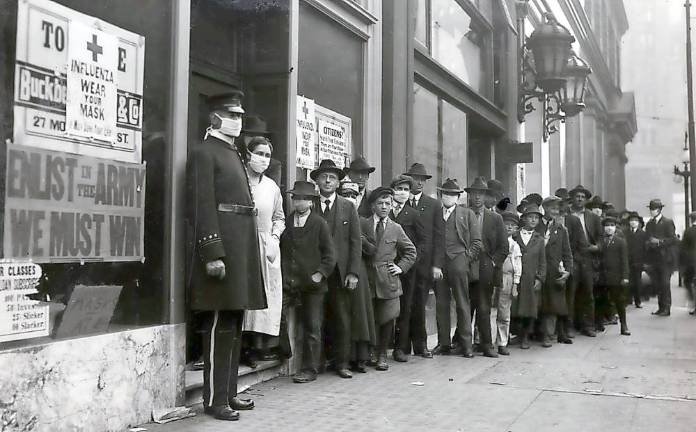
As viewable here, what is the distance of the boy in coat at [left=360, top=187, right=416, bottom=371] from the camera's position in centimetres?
764

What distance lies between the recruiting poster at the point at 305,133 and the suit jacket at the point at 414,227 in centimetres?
106

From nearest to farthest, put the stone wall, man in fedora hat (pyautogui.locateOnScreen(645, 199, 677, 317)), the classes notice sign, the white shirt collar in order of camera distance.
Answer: the stone wall
the classes notice sign
the white shirt collar
man in fedora hat (pyautogui.locateOnScreen(645, 199, 677, 317))

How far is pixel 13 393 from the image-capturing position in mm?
4203

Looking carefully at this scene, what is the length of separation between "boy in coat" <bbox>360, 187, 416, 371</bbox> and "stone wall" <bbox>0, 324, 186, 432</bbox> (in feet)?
8.23

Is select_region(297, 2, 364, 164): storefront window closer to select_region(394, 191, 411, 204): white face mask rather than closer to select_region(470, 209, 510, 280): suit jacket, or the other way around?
select_region(394, 191, 411, 204): white face mask

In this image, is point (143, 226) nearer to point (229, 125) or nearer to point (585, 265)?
point (229, 125)

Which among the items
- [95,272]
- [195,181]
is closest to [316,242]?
[195,181]

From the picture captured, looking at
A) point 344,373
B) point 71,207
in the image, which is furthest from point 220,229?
point 344,373

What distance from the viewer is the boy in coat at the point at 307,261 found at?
6.78 meters

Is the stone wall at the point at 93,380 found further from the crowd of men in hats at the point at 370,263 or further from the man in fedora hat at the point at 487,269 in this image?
the man in fedora hat at the point at 487,269

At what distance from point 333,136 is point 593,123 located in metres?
19.6

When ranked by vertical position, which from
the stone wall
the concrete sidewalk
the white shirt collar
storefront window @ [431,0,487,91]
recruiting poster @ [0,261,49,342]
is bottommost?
the concrete sidewalk

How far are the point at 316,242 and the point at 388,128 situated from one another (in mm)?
3053

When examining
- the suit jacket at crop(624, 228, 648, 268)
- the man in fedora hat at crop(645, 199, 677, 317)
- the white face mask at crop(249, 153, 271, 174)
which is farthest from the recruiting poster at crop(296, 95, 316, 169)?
the suit jacket at crop(624, 228, 648, 268)
